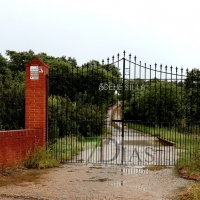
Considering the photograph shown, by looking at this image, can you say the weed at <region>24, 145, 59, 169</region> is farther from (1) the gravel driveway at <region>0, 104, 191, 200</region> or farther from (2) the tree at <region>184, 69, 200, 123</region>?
(2) the tree at <region>184, 69, 200, 123</region>

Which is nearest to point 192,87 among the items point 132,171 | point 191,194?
point 132,171

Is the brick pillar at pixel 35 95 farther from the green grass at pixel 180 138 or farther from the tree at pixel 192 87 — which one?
the tree at pixel 192 87

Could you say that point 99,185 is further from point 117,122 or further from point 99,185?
point 117,122

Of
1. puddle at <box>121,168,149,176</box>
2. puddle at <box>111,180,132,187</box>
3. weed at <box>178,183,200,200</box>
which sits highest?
weed at <box>178,183,200,200</box>

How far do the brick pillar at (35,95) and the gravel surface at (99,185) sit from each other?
1.48 meters

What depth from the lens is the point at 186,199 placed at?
5.32m

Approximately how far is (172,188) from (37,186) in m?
2.57

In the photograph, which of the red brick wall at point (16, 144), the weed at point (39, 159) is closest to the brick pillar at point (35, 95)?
the red brick wall at point (16, 144)

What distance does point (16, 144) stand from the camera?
7984mm

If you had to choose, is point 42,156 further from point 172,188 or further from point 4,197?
point 172,188

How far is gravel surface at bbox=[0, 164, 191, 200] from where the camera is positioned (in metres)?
5.68

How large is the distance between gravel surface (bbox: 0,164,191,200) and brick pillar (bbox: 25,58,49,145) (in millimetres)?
1481

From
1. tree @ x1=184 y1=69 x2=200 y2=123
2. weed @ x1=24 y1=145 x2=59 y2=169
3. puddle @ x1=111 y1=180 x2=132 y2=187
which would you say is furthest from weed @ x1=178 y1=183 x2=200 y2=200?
weed @ x1=24 y1=145 x2=59 y2=169

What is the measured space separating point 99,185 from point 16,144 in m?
2.55
